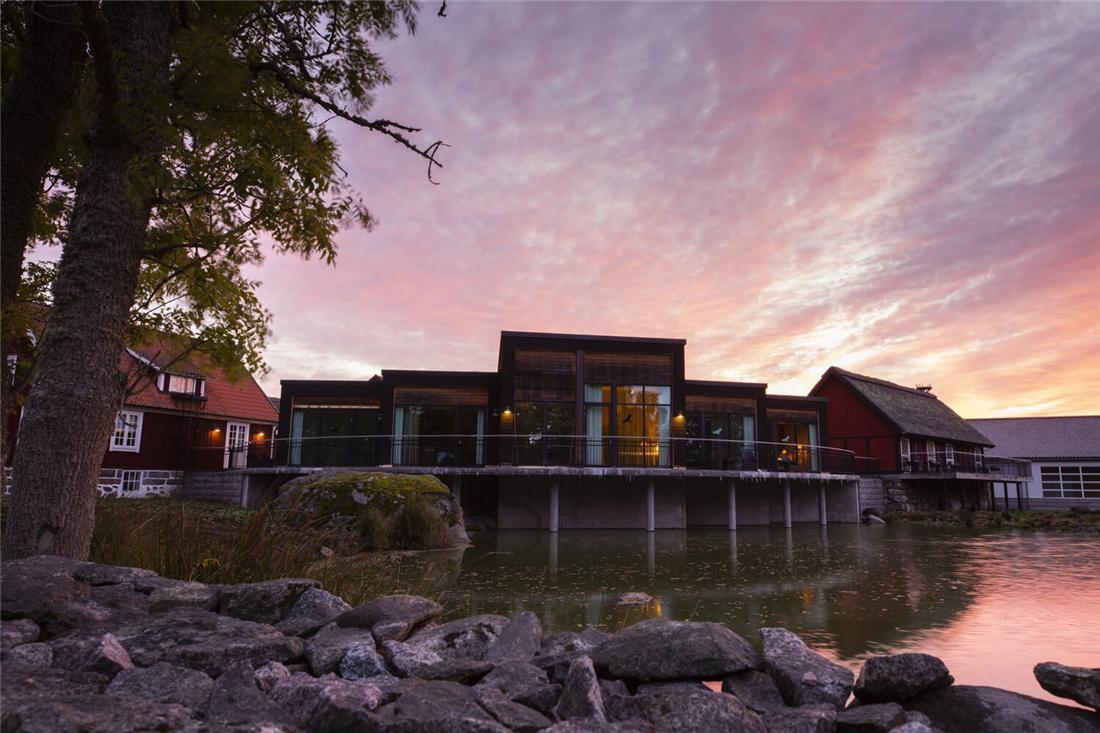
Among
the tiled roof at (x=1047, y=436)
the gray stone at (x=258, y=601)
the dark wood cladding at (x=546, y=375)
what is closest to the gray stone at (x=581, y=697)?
the gray stone at (x=258, y=601)

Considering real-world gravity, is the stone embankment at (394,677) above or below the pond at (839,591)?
above

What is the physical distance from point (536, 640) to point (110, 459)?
90.0ft

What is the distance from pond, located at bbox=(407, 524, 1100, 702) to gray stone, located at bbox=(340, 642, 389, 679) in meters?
2.60

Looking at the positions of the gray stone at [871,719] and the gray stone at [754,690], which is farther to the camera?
the gray stone at [754,690]

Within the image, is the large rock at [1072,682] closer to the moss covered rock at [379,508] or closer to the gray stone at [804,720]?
the gray stone at [804,720]

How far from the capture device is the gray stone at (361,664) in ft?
11.5

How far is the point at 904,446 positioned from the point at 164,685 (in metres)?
33.1

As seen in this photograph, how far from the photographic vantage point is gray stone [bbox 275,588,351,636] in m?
4.22

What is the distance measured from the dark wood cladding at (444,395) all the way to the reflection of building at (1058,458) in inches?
1224

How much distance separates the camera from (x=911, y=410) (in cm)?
3362

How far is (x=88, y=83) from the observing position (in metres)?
6.34

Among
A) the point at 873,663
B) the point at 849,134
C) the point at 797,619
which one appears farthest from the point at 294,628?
the point at 849,134

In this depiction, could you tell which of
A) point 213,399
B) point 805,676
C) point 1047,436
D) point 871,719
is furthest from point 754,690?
point 1047,436

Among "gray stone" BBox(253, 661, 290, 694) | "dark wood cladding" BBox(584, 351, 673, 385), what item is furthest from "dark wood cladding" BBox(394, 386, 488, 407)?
"gray stone" BBox(253, 661, 290, 694)
